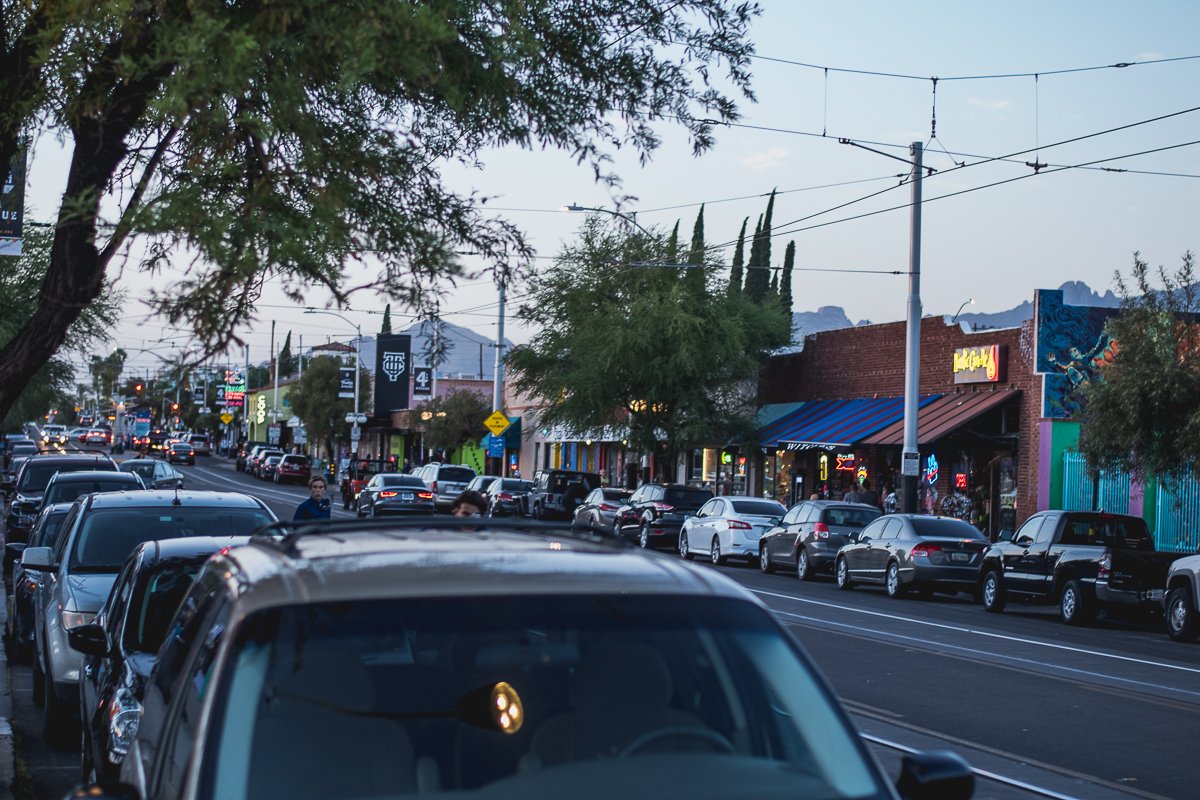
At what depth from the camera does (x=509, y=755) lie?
3725 millimetres

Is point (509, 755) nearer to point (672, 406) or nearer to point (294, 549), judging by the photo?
point (294, 549)

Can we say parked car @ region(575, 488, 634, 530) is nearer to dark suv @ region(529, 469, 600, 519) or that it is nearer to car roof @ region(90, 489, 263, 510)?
dark suv @ region(529, 469, 600, 519)

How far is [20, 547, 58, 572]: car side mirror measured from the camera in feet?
37.2

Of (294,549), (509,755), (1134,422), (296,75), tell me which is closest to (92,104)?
(296,75)

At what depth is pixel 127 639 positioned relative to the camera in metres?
7.91

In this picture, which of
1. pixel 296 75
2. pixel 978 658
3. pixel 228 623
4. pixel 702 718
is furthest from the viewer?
pixel 978 658

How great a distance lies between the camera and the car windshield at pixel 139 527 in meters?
11.2

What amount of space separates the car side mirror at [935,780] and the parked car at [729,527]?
1158 inches

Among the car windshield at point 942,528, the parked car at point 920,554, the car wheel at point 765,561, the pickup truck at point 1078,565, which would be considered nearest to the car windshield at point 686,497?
the car wheel at point 765,561

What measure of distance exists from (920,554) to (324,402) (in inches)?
2527

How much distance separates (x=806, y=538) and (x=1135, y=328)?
28.3ft

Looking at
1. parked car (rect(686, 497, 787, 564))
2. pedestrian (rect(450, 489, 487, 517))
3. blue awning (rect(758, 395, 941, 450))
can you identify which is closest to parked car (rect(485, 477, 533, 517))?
blue awning (rect(758, 395, 941, 450))

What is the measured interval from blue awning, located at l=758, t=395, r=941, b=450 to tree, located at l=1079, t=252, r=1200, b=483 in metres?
13.5

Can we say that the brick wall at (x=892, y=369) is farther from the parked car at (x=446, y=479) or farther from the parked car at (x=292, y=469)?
the parked car at (x=292, y=469)
